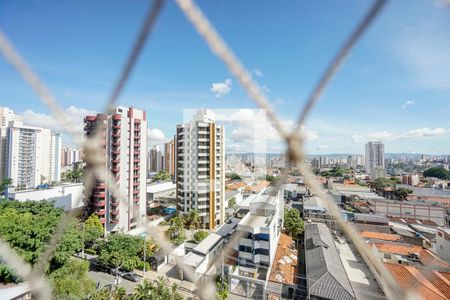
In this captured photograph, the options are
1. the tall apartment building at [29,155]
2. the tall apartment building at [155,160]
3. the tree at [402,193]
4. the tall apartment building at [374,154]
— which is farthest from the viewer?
the tall apartment building at [374,154]

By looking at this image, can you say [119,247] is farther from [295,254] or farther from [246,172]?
[246,172]

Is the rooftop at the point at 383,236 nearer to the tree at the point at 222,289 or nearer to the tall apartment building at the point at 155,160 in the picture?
the tree at the point at 222,289

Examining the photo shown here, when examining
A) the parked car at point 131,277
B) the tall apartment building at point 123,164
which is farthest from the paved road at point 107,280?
the tall apartment building at point 123,164

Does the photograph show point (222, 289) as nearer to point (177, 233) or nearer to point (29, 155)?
point (177, 233)

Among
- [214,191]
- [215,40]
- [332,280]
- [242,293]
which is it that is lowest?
[242,293]

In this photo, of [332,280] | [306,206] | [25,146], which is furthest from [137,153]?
[25,146]

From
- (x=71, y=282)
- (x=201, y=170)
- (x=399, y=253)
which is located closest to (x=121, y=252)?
(x=71, y=282)
